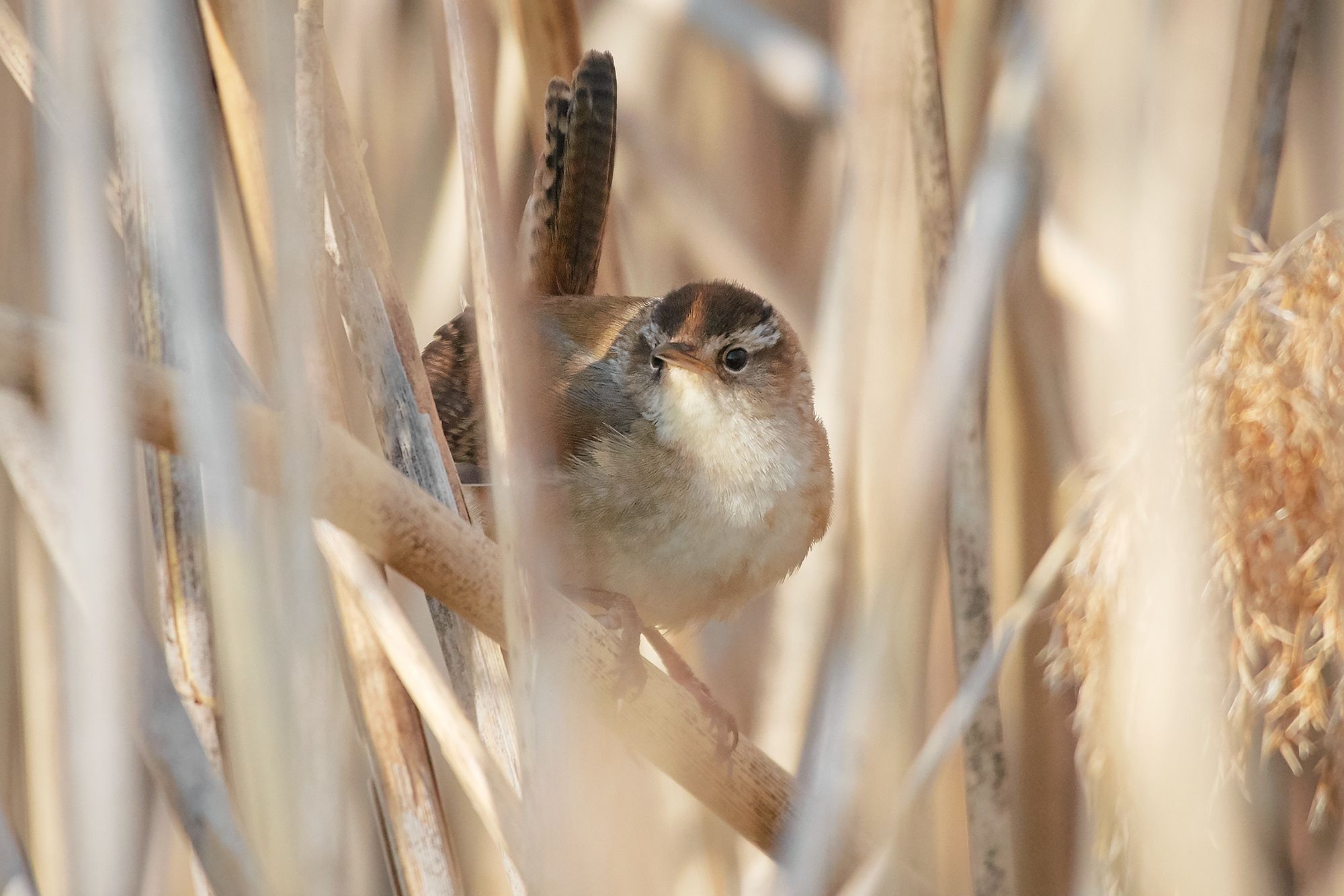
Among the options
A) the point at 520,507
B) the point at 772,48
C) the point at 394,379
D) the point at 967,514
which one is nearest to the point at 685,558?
the point at 967,514

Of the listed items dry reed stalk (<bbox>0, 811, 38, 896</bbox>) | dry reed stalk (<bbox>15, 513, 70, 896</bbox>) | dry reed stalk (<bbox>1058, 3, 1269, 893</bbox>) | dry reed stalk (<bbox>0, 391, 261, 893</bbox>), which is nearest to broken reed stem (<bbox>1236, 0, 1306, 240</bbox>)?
dry reed stalk (<bbox>1058, 3, 1269, 893</bbox>)

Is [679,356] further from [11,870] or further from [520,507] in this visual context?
[11,870]

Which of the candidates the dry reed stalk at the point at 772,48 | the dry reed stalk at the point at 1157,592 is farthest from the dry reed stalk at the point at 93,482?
the dry reed stalk at the point at 772,48

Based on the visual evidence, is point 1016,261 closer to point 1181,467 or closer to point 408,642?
point 1181,467

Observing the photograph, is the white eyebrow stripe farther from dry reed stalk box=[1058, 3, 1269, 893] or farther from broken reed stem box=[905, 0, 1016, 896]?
dry reed stalk box=[1058, 3, 1269, 893]

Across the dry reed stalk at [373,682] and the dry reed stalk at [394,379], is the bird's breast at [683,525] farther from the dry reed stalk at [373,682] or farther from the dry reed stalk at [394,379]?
the dry reed stalk at [373,682]

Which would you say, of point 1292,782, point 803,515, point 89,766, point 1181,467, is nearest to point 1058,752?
point 1292,782
